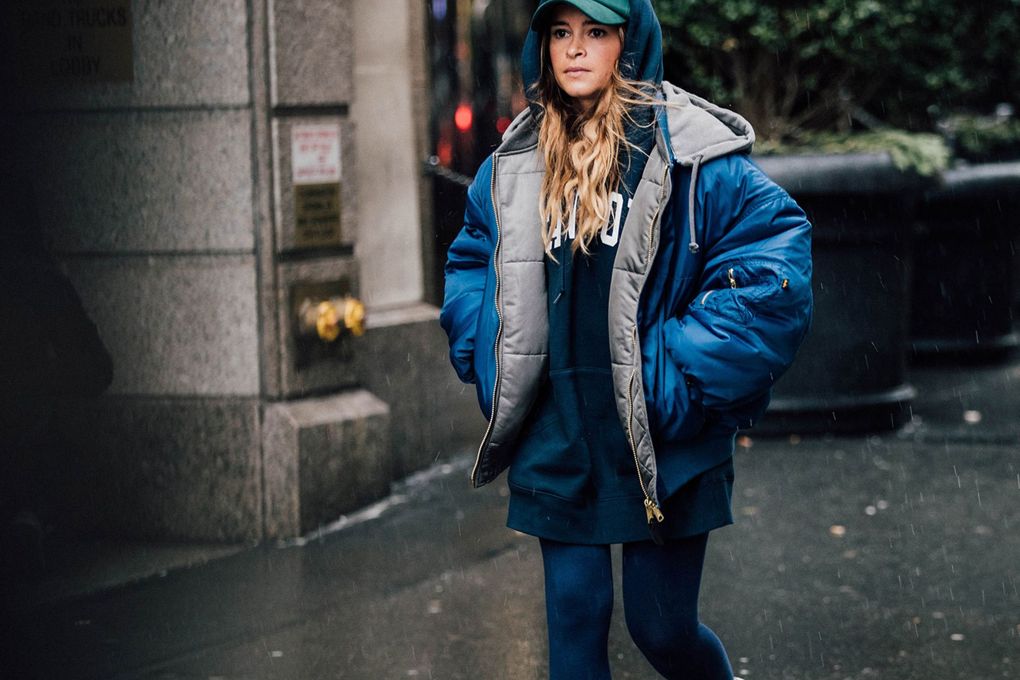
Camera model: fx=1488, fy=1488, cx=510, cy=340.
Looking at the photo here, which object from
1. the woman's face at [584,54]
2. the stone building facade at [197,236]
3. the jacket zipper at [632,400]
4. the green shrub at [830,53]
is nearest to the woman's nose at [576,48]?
the woman's face at [584,54]

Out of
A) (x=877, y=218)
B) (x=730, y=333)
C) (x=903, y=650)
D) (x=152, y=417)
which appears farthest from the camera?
(x=877, y=218)

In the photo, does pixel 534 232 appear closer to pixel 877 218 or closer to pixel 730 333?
pixel 730 333

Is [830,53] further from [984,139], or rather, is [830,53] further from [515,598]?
[515,598]

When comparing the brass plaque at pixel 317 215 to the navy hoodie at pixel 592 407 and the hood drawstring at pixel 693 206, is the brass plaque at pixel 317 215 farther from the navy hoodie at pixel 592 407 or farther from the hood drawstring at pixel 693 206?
the hood drawstring at pixel 693 206

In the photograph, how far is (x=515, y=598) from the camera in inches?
207

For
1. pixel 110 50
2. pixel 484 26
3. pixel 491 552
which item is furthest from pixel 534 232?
pixel 484 26

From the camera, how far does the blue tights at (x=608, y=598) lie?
3.32 m

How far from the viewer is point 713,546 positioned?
589cm

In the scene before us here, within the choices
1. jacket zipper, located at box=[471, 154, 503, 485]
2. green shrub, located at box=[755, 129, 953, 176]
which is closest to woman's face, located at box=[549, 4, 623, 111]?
jacket zipper, located at box=[471, 154, 503, 485]

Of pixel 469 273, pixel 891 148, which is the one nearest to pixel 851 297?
pixel 891 148

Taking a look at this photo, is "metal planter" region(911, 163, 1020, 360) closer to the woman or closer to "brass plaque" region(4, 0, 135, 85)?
"brass plaque" region(4, 0, 135, 85)

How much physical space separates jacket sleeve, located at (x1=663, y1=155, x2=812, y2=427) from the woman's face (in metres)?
0.32

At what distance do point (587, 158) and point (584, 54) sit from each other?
235 mm

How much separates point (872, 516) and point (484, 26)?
526 centimetres
